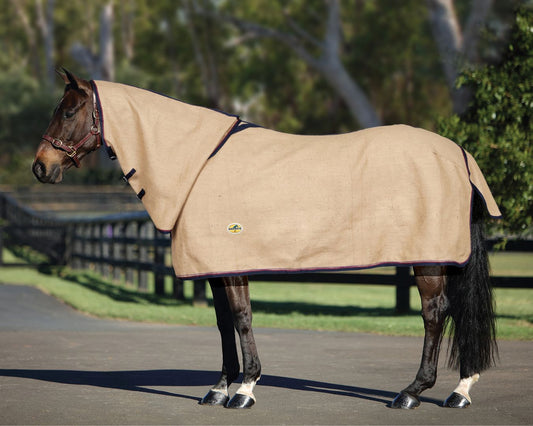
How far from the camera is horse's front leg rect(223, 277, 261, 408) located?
252 inches

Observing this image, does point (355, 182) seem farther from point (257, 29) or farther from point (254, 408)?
point (257, 29)

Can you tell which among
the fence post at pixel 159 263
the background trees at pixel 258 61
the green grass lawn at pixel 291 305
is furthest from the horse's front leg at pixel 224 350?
the background trees at pixel 258 61

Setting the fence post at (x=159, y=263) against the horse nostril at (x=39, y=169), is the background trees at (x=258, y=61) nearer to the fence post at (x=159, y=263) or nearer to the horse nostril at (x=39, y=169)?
the fence post at (x=159, y=263)

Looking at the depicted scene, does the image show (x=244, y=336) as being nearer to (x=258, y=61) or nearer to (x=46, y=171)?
(x=46, y=171)

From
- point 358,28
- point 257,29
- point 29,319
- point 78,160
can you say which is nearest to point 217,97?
point 358,28

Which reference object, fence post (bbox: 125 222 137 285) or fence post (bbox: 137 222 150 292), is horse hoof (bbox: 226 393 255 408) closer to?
fence post (bbox: 137 222 150 292)

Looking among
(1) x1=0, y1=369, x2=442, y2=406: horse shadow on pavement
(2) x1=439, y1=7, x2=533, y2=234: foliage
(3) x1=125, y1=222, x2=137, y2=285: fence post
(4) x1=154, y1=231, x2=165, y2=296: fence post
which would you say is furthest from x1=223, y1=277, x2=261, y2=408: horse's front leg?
(3) x1=125, y1=222, x2=137, y2=285: fence post

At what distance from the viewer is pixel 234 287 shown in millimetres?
6438

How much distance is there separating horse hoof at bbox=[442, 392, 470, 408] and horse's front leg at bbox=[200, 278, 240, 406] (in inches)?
58.0

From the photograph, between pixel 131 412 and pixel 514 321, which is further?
pixel 514 321

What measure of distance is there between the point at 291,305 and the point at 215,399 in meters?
8.95

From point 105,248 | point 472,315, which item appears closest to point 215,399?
point 472,315

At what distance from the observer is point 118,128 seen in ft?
21.4

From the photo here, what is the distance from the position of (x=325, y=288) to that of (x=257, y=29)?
1676 centimetres
